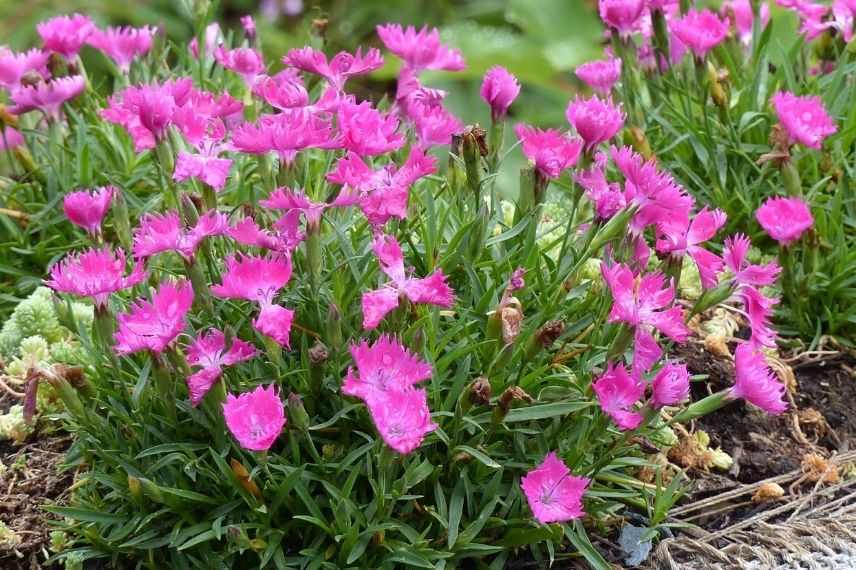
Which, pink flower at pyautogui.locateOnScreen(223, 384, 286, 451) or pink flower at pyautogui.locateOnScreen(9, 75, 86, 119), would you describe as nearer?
pink flower at pyautogui.locateOnScreen(223, 384, 286, 451)

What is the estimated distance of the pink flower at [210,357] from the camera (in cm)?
117

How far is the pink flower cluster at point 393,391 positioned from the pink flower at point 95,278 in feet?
0.96

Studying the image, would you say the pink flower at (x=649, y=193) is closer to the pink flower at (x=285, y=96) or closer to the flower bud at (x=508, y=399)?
the flower bud at (x=508, y=399)

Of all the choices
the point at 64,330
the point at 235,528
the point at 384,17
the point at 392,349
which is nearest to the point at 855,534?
the point at 392,349

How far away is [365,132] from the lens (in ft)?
4.14

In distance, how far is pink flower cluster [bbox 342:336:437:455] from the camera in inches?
41.9

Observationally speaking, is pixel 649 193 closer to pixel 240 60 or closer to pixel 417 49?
pixel 417 49

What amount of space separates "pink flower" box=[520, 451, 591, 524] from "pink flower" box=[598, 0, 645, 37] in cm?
87

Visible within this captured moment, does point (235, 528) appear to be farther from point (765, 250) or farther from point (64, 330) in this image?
point (765, 250)

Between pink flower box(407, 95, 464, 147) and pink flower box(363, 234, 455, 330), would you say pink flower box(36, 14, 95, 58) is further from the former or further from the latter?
pink flower box(363, 234, 455, 330)

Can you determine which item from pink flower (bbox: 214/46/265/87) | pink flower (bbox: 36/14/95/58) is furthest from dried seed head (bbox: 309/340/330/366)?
pink flower (bbox: 36/14/95/58)

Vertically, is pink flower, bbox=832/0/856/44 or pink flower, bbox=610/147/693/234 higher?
pink flower, bbox=610/147/693/234

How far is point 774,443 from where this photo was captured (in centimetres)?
166

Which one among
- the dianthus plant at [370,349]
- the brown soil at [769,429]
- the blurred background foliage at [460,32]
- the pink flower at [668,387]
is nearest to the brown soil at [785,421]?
the brown soil at [769,429]
